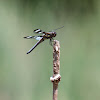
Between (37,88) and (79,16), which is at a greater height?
(79,16)

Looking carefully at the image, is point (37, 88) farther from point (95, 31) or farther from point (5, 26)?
point (95, 31)

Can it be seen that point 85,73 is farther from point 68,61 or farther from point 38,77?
point 38,77

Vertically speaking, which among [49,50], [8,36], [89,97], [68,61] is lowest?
[89,97]

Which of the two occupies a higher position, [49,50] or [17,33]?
[17,33]

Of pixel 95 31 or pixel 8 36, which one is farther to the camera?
pixel 95 31

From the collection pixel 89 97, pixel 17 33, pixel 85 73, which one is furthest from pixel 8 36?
pixel 89 97

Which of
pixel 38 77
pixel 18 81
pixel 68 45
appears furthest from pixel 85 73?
pixel 18 81
